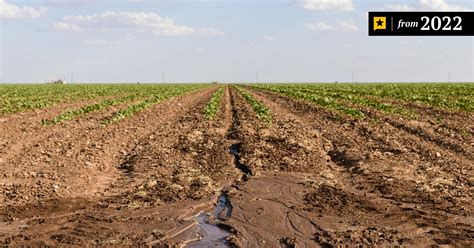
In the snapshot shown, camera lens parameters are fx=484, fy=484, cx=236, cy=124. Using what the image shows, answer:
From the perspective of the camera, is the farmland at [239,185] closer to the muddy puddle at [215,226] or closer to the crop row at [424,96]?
the muddy puddle at [215,226]

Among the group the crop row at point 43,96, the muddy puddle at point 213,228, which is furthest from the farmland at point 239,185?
the crop row at point 43,96

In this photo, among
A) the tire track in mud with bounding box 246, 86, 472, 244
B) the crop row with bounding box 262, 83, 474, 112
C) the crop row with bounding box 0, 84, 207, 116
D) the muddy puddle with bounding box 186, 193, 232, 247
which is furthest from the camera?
the crop row with bounding box 0, 84, 207, 116

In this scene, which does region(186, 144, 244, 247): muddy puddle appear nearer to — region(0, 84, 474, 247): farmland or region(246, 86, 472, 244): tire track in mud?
region(0, 84, 474, 247): farmland

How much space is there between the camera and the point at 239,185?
9836 millimetres

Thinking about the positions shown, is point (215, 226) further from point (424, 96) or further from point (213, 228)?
point (424, 96)

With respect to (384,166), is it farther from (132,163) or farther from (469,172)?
(132,163)

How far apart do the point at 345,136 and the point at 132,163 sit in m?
7.03

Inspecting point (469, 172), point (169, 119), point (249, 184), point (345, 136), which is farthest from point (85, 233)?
point (169, 119)

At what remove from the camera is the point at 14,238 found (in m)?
6.63

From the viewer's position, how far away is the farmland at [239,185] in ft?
22.6

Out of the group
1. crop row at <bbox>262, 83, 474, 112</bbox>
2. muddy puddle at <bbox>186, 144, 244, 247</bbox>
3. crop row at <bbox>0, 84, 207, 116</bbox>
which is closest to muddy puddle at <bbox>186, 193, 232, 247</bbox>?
muddy puddle at <bbox>186, 144, 244, 247</bbox>

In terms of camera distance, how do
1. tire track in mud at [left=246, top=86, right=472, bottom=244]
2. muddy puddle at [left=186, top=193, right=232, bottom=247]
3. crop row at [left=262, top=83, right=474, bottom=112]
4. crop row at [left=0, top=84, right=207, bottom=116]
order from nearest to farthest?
muddy puddle at [left=186, top=193, right=232, bottom=247] → tire track in mud at [left=246, top=86, right=472, bottom=244] → crop row at [left=262, top=83, right=474, bottom=112] → crop row at [left=0, top=84, right=207, bottom=116]

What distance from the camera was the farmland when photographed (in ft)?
22.6

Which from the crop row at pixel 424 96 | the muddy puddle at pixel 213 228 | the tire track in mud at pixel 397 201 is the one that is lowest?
the muddy puddle at pixel 213 228
